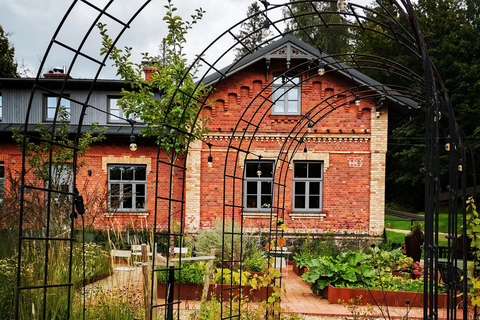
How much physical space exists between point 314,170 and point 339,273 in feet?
21.7

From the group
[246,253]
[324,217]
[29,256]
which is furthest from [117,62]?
[324,217]

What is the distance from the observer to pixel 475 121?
23.9 m

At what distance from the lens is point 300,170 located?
14.8 metres

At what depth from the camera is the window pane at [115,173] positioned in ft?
49.5

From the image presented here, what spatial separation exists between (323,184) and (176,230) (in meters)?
4.62

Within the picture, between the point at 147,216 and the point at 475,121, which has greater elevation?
the point at 475,121

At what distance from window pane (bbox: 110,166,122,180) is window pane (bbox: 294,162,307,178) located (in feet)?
18.0

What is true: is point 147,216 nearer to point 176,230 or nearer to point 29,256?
point 176,230

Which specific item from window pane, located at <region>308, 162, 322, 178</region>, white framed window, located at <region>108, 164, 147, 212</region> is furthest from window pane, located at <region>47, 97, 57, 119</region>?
window pane, located at <region>308, 162, 322, 178</region>

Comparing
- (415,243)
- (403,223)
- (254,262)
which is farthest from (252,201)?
(403,223)

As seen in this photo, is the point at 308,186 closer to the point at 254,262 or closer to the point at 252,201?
the point at 252,201

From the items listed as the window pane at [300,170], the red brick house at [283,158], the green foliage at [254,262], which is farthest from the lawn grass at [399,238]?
the green foliage at [254,262]

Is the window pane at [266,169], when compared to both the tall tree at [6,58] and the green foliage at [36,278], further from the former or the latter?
the tall tree at [6,58]

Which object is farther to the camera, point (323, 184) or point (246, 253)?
point (323, 184)
